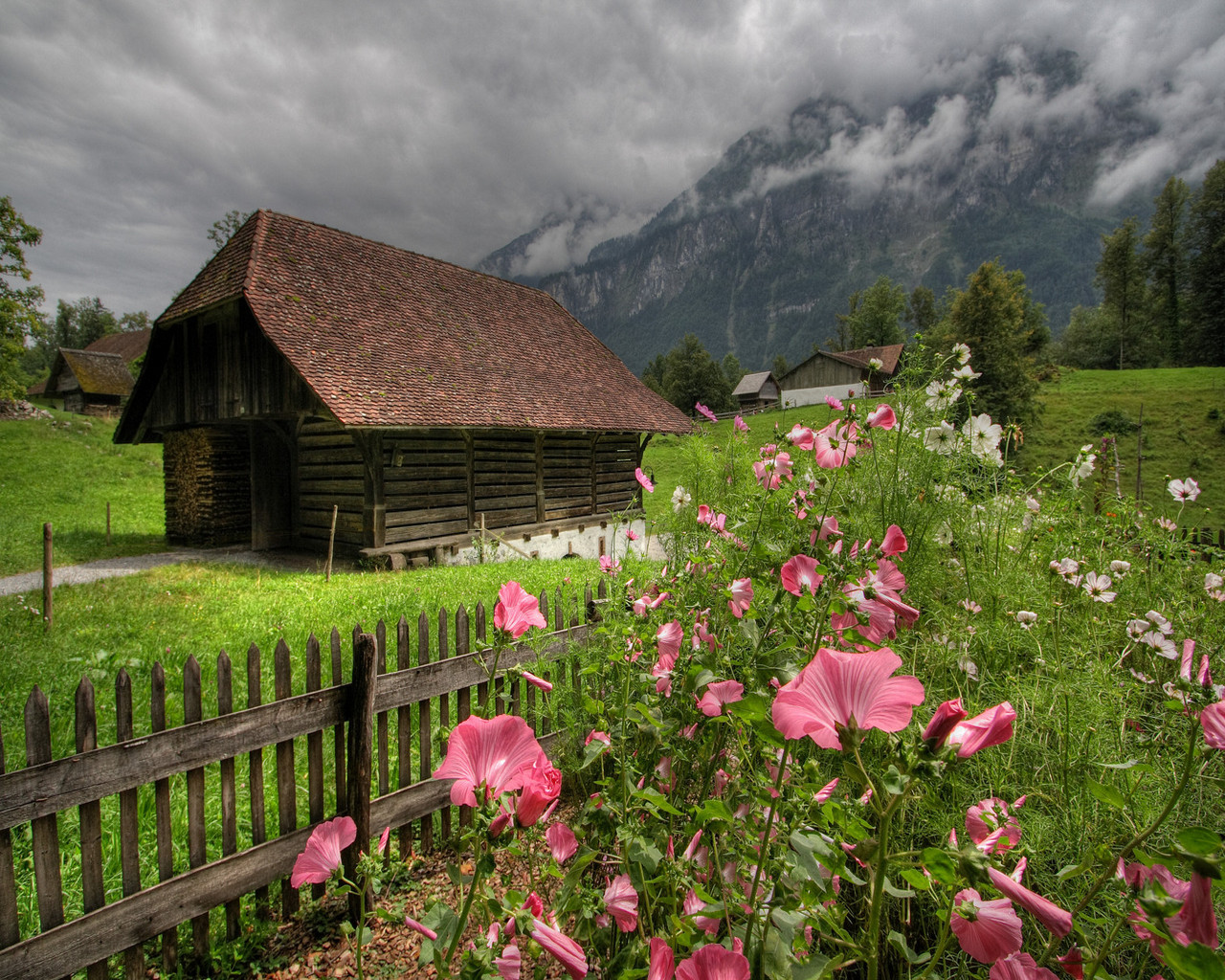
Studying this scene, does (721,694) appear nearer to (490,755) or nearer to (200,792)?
(490,755)

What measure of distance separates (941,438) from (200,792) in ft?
10.8

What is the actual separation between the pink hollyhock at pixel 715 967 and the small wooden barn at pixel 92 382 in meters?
44.6

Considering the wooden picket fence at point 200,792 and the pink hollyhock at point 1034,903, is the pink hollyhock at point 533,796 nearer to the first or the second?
the pink hollyhock at point 1034,903

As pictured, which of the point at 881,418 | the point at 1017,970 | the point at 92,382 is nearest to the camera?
the point at 1017,970

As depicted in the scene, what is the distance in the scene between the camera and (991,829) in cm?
92

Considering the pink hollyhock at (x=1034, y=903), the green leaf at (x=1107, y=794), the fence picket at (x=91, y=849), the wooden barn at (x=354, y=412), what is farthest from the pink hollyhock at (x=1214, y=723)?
the wooden barn at (x=354, y=412)

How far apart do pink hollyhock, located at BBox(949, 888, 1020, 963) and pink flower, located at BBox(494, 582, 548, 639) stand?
775 mm

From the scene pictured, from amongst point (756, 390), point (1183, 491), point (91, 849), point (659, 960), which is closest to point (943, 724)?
point (659, 960)

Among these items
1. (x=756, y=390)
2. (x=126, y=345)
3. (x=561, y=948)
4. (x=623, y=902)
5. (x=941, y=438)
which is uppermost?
A: (x=126, y=345)

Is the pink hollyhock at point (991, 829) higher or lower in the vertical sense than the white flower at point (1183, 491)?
lower

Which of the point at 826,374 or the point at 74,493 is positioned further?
the point at 826,374

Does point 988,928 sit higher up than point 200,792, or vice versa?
point 988,928

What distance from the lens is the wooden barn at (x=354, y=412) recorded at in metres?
9.18

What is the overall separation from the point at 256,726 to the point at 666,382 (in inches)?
2168
